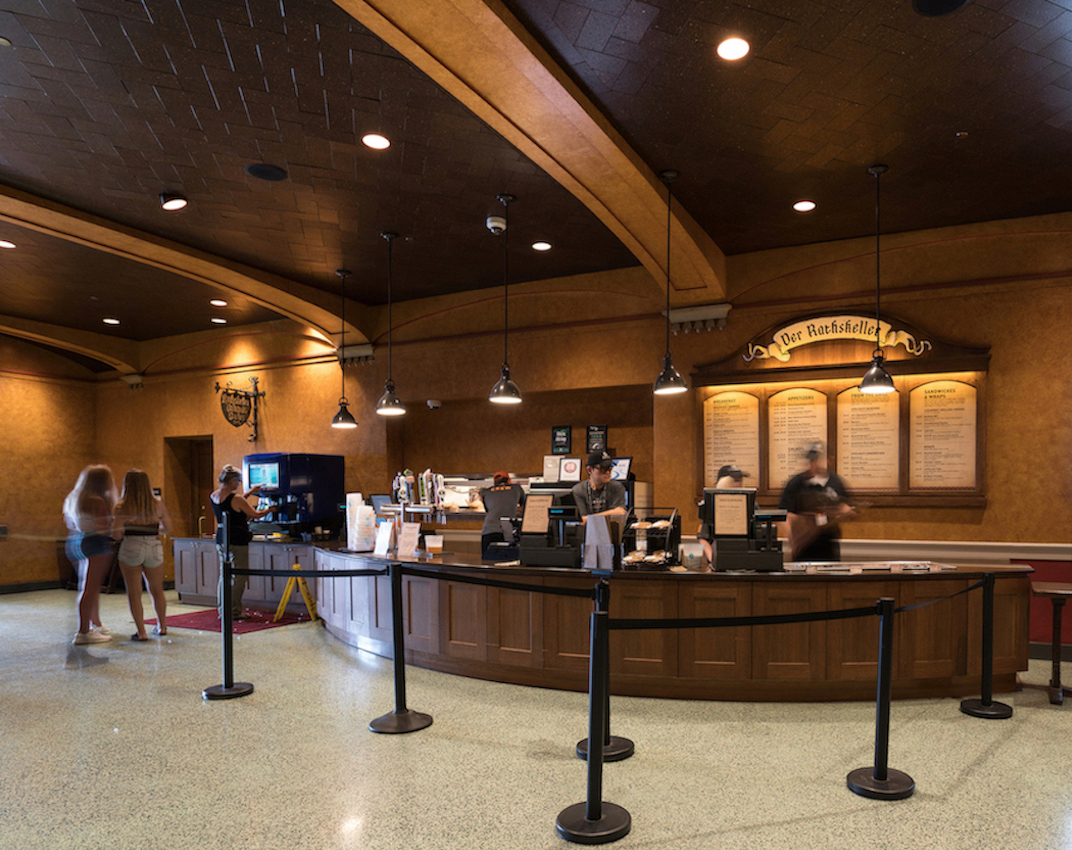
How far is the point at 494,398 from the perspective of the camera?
650cm

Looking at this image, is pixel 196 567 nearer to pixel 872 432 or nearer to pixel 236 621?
pixel 236 621

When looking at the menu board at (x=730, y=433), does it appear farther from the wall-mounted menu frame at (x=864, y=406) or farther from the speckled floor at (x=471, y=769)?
the speckled floor at (x=471, y=769)

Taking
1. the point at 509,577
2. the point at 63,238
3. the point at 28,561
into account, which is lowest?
the point at 28,561

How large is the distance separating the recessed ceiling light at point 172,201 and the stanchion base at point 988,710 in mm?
6732

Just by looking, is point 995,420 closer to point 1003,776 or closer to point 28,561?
point 1003,776

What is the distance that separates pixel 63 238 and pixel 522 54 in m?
5.09

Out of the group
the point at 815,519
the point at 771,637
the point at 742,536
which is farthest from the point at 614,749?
the point at 815,519

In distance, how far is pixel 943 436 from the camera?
21.2ft

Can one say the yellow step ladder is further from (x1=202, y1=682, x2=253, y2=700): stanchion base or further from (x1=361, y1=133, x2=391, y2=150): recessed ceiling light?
(x1=361, y1=133, x2=391, y2=150): recessed ceiling light

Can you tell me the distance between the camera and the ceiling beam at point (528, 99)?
337 cm

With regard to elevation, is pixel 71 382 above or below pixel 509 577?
above

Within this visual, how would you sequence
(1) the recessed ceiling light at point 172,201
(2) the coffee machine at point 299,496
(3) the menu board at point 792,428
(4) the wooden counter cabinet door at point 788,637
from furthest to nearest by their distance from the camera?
(2) the coffee machine at point 299,496, (3) the menu board at point 792,428, (1) the recessed ceiling light at point 172,201, (4) the wooden counter cabinet door at point 788,637

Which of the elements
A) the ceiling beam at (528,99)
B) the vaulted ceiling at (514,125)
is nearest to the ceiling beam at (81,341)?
the vaulted ceiling at (514,125)

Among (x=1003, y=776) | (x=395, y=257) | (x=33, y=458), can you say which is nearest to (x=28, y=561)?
(x=33, y=458)
